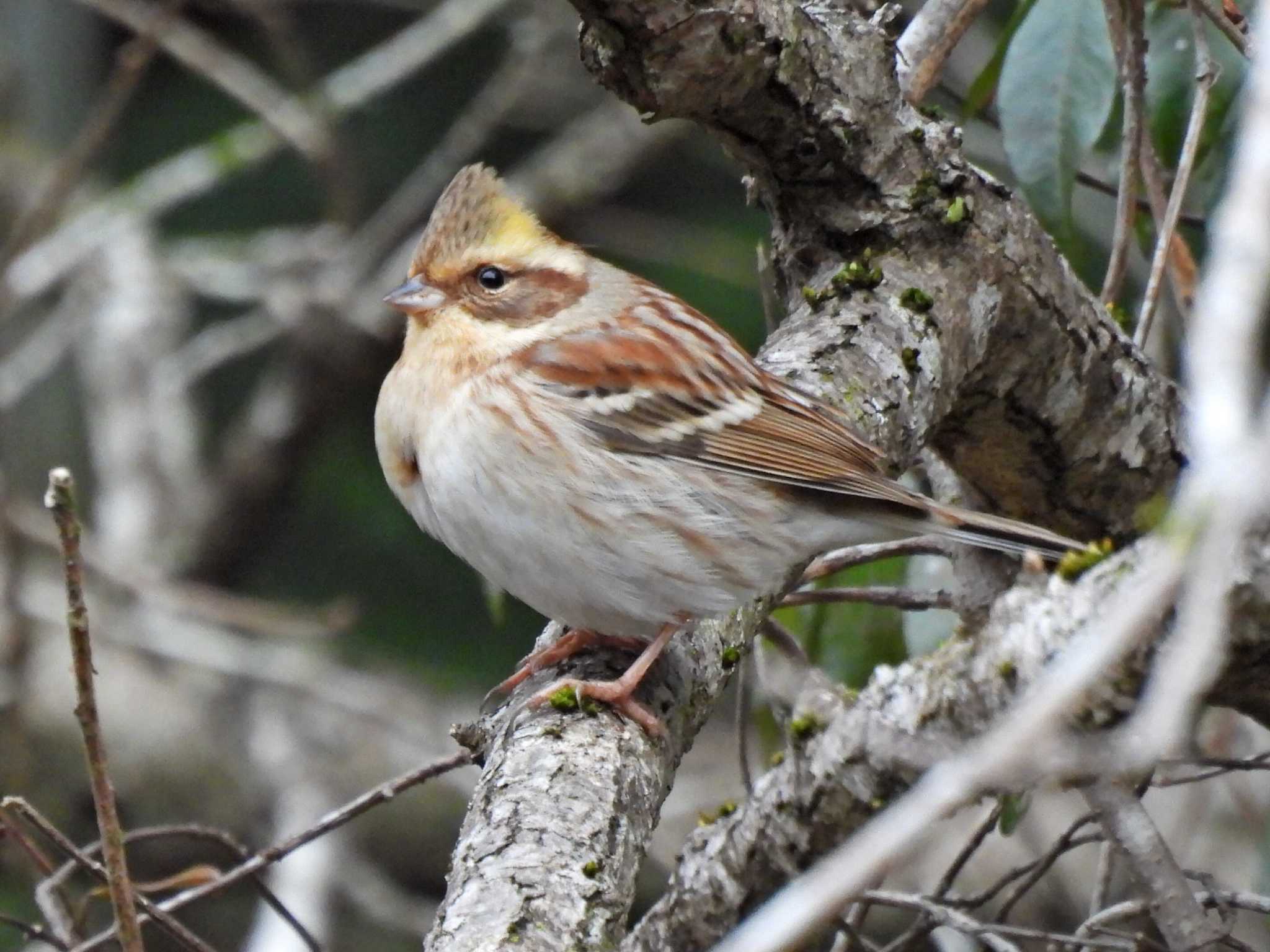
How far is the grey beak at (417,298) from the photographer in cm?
278

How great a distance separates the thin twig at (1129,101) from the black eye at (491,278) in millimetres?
1081

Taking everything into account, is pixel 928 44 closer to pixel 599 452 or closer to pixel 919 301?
pixel 919 301

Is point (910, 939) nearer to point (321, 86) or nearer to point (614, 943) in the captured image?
Answer: point (614, 943)

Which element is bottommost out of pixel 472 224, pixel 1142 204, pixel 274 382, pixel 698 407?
pixel 698 407

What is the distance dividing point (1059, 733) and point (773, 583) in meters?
1.17

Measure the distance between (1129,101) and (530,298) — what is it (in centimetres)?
109

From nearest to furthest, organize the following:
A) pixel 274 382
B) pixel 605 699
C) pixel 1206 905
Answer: pixel 1206 905, pixel 605 699, pixel 274 382

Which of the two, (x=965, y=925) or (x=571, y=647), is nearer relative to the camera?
(x=965, y=925)

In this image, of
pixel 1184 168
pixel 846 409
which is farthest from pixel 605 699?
pixel 1184 168

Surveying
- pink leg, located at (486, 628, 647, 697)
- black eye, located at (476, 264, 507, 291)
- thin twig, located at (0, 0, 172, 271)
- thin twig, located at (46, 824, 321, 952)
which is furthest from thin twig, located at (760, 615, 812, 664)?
thin twig, located at (0, 0, 172, 271)

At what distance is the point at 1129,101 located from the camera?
250 centimetres

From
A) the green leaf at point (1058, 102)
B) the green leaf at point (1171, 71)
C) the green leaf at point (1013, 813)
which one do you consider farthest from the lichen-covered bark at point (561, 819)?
the green leaf at point (1171, 71)

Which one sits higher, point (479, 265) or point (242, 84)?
point (242, 84)

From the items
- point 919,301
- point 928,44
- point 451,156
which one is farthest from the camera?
point 451,156
